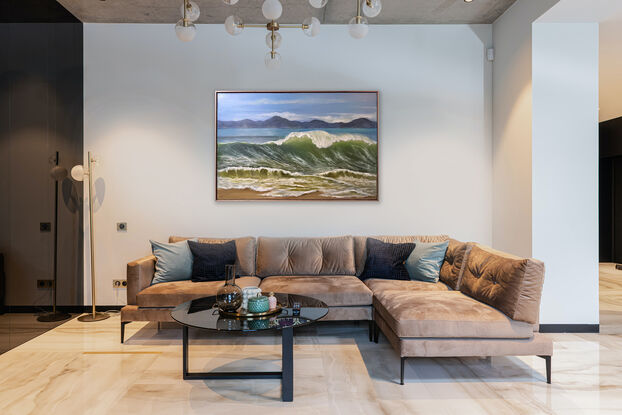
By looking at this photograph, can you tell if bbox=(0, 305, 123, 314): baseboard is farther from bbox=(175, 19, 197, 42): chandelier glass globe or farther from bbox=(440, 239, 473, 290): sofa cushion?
bbox=(440, 239, 473, 290): sofa cushion

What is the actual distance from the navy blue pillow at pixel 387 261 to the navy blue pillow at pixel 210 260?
1.32 m

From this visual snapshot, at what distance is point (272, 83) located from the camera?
14.7 feet

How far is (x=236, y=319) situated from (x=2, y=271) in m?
2.25

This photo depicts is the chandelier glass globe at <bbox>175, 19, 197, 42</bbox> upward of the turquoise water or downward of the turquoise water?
upward

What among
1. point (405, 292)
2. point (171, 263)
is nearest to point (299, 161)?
point (171, 263)

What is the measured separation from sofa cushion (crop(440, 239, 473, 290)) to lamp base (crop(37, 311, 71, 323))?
368 cm

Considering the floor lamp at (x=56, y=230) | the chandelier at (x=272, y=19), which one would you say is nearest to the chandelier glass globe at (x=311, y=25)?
the chandelier at (x=272, y=19)

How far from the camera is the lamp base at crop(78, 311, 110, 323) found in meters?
4.13

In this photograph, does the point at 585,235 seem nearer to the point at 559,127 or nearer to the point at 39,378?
the point at 559,127

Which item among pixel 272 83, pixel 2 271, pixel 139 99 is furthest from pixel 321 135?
pixel 2 271

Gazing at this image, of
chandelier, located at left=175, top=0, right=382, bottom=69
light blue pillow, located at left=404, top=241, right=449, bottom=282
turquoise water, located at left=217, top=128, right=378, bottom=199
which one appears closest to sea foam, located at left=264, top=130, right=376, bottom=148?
turquoise water, located at left=217, top=128, right=378, bottom=199

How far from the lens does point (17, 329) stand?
3.45m

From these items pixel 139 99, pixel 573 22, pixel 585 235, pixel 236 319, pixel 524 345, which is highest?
pixel 573 22

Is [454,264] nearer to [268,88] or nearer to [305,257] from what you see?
[305,257]
